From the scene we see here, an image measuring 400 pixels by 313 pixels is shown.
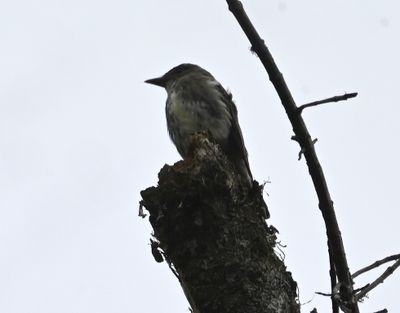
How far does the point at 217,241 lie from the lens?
3814mm

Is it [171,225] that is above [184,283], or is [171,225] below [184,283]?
above

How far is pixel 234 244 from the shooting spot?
12.5 feet

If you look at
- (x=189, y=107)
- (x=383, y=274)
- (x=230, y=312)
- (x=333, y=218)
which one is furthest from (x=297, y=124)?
(x=189, y=107)

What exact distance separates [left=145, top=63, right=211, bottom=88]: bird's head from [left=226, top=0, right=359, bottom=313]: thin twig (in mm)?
A: 4565

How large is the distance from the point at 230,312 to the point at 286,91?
1.19m

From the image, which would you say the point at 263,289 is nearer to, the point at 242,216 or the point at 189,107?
the point at 242,216

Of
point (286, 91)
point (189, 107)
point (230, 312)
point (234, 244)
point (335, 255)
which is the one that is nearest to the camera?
point (286, 91)

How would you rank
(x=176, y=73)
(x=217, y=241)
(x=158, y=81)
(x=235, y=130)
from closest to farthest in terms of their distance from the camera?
(x=217, y=241) → (x=235, y=130) → (x=176, y=73) → (x=158, y=81)

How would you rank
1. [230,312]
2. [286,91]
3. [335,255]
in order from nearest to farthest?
[286,91] < [335,255] < [230,312]

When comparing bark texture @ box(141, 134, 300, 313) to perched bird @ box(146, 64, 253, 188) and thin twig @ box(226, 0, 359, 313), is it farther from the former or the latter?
perched bird @ box(146, 64, 253, 188)

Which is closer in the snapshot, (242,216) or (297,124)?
(297,124)

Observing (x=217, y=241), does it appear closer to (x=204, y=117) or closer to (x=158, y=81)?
(x=204, y=117)

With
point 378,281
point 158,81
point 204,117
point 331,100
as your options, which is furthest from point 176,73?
point 378,281

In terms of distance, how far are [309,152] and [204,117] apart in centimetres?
355
